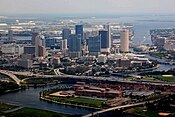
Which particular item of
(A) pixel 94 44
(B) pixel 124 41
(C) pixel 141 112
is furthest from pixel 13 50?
(C) pixel 141 112

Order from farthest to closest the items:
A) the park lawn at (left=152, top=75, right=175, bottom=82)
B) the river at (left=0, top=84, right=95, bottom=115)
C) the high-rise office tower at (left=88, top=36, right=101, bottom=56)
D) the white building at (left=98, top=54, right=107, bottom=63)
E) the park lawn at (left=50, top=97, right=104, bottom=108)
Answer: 1. the high-rise office tower at (left=88, top=36, right=101, bottom=56)
2. the white building at (left=98, top=54, right=107, bottom=63)
3. the park lawn at (left=152, top=75, right=175, bottom=82)
4. the park lawn at (left=50, top=97, right=104, bottom=108)
5. the river at (left=0, top=84, right=95, bottom=115)

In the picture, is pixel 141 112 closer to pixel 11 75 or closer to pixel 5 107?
pixel 5 107

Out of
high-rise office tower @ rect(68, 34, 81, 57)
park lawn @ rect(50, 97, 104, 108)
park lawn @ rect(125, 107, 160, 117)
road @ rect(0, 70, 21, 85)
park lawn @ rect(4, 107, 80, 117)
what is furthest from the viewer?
high-rise office tower @ rect(68, 34, 81, 57)

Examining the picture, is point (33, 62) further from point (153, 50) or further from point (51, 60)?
point (153, 50)

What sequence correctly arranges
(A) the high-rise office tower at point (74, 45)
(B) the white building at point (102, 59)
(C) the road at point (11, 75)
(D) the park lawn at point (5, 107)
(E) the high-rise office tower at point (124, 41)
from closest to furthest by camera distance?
(D) the park lawn at point (5, 107) → (C) the road at point (11, 75) → (B) the white building at point (102, 59) → (A) the high-rise office tower at point (74, 45) → (E) the high-rise office tower at point (124, 41)

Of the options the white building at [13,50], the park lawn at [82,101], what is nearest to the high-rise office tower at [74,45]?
the white building at [13,50]

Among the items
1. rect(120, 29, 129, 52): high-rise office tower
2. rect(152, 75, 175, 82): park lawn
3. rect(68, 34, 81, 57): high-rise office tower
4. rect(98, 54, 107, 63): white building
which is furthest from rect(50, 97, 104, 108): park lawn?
rect(120, 29, 129, 52): high-rise office tower

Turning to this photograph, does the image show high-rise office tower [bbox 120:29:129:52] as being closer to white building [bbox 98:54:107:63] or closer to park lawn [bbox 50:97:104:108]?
white building [bbox 98:54:107:63]

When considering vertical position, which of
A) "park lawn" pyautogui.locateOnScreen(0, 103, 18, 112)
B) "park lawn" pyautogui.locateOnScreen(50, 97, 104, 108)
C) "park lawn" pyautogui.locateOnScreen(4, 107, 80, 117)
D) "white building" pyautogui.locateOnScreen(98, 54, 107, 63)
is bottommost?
"white building" pyautogui.locateOnScreen(98, 54, 107, 63)

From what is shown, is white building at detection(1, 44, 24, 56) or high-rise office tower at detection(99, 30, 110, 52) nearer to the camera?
white building at detection(1, 44, 24, 56)

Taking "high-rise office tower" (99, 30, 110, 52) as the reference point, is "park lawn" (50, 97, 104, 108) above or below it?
below

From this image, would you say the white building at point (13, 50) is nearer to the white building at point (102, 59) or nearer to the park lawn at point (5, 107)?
the white building at point (102, 59)
